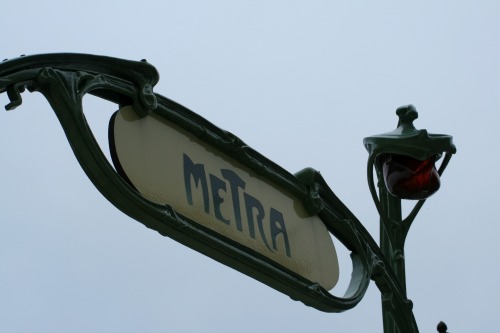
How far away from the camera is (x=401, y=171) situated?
5.51m

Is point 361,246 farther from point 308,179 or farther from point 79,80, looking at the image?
point 79,80

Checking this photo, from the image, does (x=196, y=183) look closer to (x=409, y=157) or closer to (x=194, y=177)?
(x=194, y=177)

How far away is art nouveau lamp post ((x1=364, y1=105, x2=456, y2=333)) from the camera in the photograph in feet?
17.9

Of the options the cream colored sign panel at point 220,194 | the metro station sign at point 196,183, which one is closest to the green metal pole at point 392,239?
the metro station sign at point 196,183

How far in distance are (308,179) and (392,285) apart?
653 mm

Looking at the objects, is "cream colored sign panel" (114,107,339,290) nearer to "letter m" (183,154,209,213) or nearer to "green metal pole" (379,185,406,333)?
"letter m" (183,154,209,213)

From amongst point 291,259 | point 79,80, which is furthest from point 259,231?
point 79,80

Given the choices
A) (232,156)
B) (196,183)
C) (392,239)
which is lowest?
(196,183)

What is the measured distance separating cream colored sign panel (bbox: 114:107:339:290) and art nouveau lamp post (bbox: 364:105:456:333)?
0.72 m

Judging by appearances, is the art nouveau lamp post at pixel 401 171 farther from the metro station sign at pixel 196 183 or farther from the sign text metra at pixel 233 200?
the sign text metra at pixel 233 200

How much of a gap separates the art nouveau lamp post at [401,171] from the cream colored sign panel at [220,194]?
715mm

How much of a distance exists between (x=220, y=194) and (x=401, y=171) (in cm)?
149

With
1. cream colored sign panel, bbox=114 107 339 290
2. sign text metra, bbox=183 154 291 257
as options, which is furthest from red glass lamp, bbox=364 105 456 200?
sign text metra, bbox=183 154 291 257

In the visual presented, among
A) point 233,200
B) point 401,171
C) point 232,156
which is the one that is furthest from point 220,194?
point 401,171
